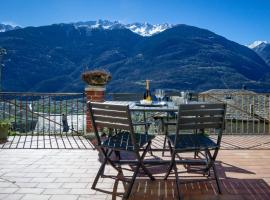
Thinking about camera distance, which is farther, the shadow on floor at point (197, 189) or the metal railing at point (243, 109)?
the metal railing at point (243, 109)

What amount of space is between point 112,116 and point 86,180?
768mm

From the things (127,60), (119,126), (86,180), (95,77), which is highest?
(127,60)

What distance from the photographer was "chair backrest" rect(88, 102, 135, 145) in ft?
9.83

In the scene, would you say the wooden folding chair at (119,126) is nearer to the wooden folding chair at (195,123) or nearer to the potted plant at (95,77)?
the wooden folding chair at (195,123)

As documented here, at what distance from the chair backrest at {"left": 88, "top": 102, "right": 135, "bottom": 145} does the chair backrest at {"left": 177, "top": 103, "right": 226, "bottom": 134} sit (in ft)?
1.34

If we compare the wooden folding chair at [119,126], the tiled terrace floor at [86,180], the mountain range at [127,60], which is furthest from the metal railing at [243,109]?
the mountain range at [127,60]

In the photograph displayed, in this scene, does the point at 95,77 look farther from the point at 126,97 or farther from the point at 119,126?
the point at 119,126

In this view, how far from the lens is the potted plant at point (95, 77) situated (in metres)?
6.29

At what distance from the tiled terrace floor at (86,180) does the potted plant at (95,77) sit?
1.90 m

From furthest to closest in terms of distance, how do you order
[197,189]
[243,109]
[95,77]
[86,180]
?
1. [243,109]
2. [95,77]
3. [86,180]
4. [197,189]

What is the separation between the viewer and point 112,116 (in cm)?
311

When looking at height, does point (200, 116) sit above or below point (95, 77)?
below

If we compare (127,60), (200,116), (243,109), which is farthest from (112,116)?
(127,60)

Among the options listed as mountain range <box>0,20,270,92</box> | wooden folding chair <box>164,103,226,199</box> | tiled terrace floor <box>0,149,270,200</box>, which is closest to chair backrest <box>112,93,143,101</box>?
tiled terrace floor <box>0,149,270,200</box>
